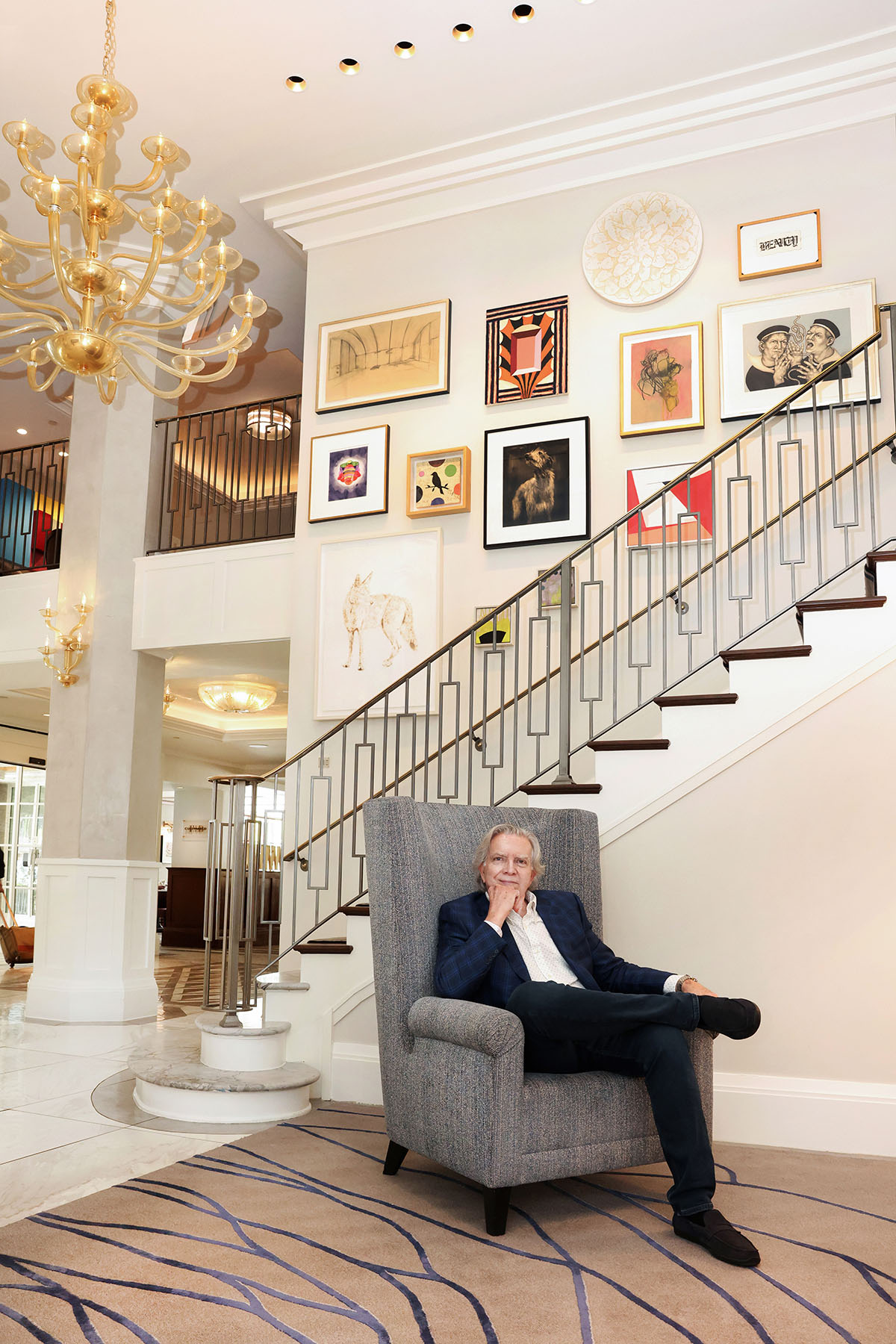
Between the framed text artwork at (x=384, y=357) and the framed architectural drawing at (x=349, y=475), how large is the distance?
243 millimetres

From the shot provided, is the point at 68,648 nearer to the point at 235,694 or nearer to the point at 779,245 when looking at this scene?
the point at 235,694

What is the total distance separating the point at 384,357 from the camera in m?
6.55

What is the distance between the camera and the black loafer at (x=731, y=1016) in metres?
2.71

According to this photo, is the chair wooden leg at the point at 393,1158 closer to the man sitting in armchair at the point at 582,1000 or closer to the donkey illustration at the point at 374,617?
the man sitting in armchair at the point at 582,1000

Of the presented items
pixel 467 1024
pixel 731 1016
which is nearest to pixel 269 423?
pixel 467 1024

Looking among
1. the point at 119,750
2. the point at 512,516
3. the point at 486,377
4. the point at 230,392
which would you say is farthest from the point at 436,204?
the point at 119,750

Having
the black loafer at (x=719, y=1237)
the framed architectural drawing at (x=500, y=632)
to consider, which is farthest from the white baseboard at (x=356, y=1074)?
the framed architectural drawing at (x=500, y=632)

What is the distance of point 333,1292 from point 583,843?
181 centimetres

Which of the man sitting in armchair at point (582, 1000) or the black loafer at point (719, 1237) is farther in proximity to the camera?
the man sitting in armchair at point (582, 1000)

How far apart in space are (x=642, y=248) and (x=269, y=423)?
166 inches

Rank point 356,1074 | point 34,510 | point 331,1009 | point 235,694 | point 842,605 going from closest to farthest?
point 842,605 < point 356,1074 < point 331,1009 < point 34,510 < point 235,694

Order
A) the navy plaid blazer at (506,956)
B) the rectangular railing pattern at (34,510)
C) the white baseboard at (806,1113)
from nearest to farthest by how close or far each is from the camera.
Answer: the navy plaid blazer at (506,956), the white baseboard at (806,1113), the rectangular railing pattern at (34,510)

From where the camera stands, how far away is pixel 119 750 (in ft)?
24.0

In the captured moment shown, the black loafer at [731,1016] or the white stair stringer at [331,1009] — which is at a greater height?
the black loafer at [731,1016]
